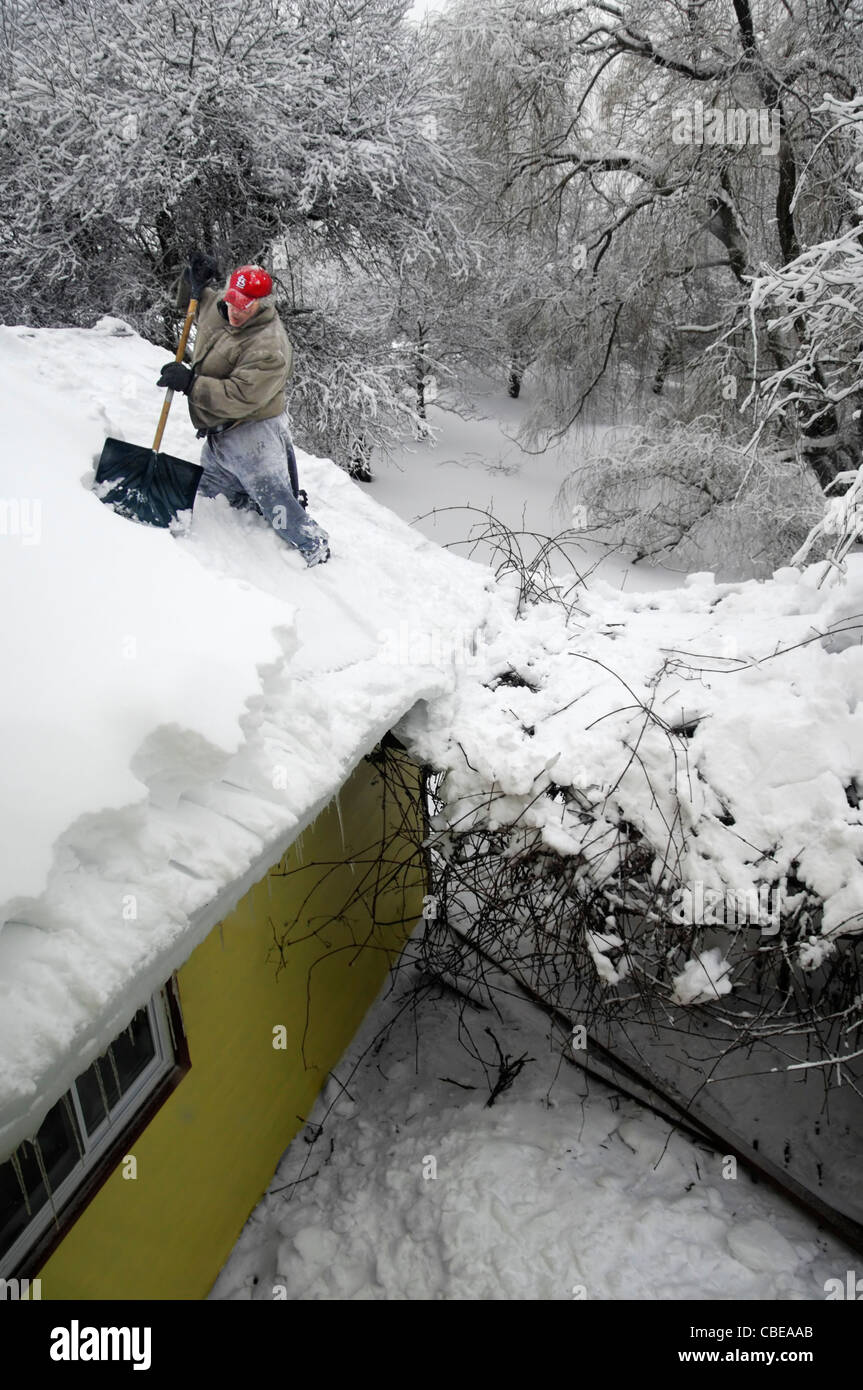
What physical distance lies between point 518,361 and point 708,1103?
A: 46.1 ft

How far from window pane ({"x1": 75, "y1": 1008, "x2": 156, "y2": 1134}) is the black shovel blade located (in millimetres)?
2272

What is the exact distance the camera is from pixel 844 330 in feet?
19.3

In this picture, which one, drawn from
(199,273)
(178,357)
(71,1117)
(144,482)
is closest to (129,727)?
(71,1117)

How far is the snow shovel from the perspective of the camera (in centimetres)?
366

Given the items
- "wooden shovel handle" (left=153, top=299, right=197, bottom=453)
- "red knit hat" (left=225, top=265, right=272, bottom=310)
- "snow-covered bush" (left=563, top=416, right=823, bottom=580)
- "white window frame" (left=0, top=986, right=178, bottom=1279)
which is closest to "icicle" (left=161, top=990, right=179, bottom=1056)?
A: "white window frame" (left=0, top=986, right=178, bottom=1279)

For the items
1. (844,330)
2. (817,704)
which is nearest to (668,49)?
(844,330)

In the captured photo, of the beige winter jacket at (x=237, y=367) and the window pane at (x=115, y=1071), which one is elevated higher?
the beige winter jacket at (x=237, y=367)

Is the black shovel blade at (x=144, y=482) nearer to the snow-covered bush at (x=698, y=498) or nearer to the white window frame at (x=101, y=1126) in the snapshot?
the white window frame at (x=101, y=1126)

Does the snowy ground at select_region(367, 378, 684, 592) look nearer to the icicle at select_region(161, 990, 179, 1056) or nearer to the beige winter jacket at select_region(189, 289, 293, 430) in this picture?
the beige winter jacket at select_region(189, 289, 293, 430)

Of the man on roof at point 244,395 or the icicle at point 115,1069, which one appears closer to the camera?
the icicle at point 115,1069

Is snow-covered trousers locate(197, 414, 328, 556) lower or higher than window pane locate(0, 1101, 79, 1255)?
higher

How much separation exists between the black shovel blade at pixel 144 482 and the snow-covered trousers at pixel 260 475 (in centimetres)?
27

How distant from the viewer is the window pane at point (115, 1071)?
289 centimetres

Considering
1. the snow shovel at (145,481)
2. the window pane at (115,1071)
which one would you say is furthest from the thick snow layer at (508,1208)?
the snow shovel at (145,481)
